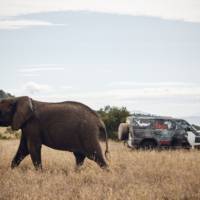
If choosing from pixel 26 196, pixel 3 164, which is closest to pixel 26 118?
pixel 3 164

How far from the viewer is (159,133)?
22203mm

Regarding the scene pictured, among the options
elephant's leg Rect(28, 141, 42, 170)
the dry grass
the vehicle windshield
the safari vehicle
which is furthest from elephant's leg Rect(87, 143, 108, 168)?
the vehicle windshield

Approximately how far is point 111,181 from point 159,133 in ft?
35.7

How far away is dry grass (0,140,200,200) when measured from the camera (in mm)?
9961

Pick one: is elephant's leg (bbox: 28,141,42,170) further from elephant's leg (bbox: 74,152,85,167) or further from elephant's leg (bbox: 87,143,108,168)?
elephant's leg (bbox: 87,143,108,168)

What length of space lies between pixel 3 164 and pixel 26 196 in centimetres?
594

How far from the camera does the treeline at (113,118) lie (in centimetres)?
3497

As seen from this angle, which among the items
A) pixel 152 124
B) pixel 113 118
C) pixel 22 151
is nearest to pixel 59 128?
pixel 22 151

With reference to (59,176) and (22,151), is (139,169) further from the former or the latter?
(22,151)

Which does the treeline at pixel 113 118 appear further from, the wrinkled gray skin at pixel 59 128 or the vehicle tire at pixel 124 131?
the wrinkled gray skin at pixel 59 128

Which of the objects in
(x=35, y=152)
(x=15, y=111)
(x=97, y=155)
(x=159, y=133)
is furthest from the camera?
(x=159, y=133)

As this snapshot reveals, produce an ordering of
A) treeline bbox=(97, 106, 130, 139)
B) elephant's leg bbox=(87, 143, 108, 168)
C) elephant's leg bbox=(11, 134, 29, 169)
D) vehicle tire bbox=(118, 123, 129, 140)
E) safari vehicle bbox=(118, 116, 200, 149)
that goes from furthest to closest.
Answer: treeline bbox=(97, 106, 130, 139), vehicle tire bbox=(118, 123, 129, 140), safari vehicle bbox=(118, 116, 200, 149), elephant's leg bbox=(11, 134, 29, 169), elephant's leg bbox=(87, 143, 108, 168)

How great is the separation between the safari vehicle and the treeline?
39.2 feet

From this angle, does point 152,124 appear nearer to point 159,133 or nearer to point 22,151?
point 159,133
